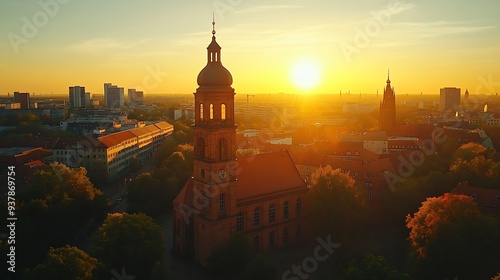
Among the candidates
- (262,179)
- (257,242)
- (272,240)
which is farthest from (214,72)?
(272,240)

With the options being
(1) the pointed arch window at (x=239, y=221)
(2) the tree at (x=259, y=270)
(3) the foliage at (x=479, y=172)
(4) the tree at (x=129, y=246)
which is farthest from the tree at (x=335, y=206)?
(3) the foliage at (x=479, y=172)

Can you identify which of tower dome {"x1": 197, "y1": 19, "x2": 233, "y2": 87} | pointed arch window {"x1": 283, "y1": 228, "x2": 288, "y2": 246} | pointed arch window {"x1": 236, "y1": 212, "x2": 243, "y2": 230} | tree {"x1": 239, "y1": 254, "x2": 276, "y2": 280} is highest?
tower dome {"x1": 197, "y1": 19, "x2": 233, "y2": 87}

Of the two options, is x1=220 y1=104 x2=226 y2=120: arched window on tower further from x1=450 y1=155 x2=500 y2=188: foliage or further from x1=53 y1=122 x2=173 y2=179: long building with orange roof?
x1=53 y1=122 x2=173 y2=179: long building with orange roof

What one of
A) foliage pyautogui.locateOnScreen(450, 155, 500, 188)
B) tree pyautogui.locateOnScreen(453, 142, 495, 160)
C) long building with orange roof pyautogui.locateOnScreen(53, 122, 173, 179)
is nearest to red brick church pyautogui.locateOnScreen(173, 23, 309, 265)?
foliage pyautogui.locateOnScreen(450, 155, 500, 188)

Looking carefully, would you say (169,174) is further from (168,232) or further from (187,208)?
(187,208)

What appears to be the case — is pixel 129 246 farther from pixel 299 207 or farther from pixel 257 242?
pixel 299 207
